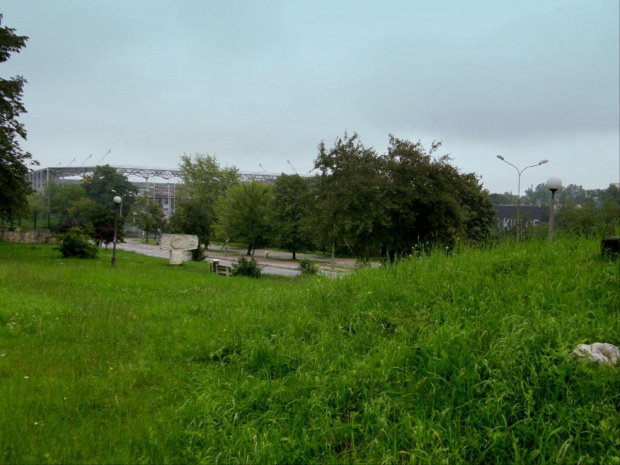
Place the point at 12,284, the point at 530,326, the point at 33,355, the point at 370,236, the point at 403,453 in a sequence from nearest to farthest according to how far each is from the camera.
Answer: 1. the point at 403,453
2. the point at 530,326
3. the point at 33,355
4. the point at 12,284
5. the point at 370,236

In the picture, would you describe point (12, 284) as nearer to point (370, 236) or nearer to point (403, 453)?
point (403, 453)

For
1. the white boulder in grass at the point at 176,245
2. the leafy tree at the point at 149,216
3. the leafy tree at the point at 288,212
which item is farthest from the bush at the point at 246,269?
the leafy tree at the point at 149,216

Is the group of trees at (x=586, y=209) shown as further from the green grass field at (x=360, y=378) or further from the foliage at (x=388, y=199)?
the foliage at (x=388, y=199)

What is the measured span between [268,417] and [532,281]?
301cm

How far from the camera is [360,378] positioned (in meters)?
3.29

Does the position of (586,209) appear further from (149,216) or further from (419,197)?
(149,216)

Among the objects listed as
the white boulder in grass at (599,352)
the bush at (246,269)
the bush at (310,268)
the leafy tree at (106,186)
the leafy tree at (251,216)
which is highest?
the leafy tree at (106,186)

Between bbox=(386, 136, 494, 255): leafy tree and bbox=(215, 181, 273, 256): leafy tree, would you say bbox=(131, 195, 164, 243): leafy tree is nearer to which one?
bbox=(215, 181, 273, 256): leafy tree

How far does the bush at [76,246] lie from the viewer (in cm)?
2106

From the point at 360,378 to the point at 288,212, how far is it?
35.2 meters

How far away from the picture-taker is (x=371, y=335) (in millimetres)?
4125

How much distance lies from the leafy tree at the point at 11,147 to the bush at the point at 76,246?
261cm

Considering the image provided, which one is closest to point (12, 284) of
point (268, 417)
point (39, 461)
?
point (39, 461)

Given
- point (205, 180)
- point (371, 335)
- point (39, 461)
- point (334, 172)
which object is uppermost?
point (205, 180)
